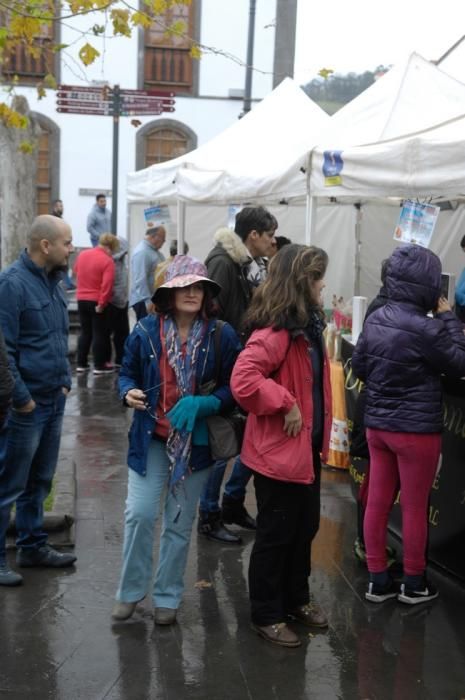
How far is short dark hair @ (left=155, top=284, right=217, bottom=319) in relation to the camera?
4195 mm

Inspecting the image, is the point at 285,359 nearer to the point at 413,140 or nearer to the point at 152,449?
the point at 152,449

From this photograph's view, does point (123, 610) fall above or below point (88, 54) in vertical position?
below

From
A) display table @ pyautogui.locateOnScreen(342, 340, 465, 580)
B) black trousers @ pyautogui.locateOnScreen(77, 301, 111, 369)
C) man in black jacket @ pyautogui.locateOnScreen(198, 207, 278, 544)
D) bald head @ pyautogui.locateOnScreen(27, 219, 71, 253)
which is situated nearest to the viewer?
bald head @ pyautogui.locateOnScreen(27, 219, 71, 253)

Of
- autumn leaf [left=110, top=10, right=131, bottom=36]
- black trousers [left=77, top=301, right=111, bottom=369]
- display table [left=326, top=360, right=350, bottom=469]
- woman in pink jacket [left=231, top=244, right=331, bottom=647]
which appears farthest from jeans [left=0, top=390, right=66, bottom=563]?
black trousers [left=77, top=301, right=111, bottom=369]

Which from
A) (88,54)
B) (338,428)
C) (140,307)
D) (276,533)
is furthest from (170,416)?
(140,307)

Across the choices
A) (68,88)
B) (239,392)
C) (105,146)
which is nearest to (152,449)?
(239,392)

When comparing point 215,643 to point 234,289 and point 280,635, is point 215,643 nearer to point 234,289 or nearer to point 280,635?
point 280,635

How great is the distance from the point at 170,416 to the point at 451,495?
170 centimetres

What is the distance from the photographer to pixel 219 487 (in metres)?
5.54

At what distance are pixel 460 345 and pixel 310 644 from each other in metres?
1.54

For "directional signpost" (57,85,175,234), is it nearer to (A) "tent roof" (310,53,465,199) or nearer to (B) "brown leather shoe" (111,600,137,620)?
(A) "tent roof" (310,53,465,199)

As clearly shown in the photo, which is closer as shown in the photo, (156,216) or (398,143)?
(398,143)

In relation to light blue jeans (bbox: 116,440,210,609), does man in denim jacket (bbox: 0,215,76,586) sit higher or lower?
higher

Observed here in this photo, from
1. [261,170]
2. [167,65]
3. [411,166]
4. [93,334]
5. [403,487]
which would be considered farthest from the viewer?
[167,65]
